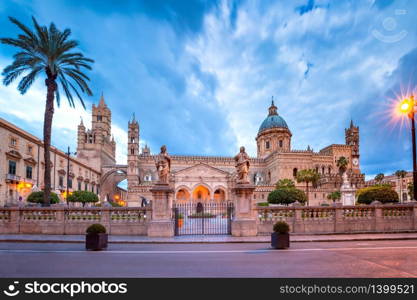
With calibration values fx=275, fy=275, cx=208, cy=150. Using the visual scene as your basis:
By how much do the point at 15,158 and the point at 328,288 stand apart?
44293mm

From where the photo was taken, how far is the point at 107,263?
795 centimetres

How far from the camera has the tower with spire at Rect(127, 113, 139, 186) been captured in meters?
76.2

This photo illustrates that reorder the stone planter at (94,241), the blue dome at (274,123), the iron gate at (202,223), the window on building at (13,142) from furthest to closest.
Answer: the blue dome at (274,123), the window on building at (13,142), the iron gate at (202,223), the stone planter at (94,241)

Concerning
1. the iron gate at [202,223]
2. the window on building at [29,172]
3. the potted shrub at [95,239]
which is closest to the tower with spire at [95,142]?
the window on building at [29,172]

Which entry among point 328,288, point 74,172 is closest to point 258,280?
point 328,288

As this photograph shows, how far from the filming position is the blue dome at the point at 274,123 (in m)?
91.9

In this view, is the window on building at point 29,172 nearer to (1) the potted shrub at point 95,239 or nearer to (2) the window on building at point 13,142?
(2) the window on building at point 13,142

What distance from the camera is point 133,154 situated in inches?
3103

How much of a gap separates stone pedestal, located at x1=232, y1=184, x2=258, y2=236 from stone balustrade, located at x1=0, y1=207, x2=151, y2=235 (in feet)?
16.3

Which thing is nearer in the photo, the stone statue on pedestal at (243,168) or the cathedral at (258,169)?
the stone statue on pedestal at (243,168)

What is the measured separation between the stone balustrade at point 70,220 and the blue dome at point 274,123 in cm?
8112

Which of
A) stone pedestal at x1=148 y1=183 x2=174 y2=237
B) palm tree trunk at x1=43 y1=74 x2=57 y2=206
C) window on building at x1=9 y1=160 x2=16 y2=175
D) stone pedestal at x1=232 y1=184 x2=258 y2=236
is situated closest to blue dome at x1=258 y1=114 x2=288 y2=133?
window on building at x1=9 y1=160 x2=16 y2=175

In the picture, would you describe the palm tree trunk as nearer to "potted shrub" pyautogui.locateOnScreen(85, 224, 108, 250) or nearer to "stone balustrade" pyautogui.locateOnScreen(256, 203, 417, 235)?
"potted shrub" pyautogui.locateOnScreen(85, 224, 108, 250)

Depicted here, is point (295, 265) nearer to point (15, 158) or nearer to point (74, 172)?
point (15, 158)
